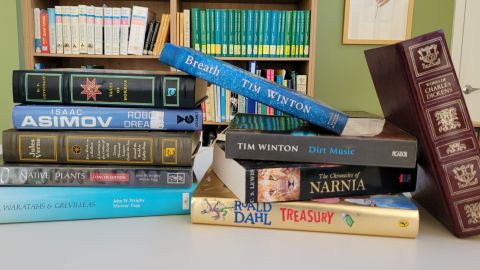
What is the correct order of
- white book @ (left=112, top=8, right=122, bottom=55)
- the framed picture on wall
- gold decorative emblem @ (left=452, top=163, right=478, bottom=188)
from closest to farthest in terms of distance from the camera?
gold decorative emblem @ (left=452, top=163, right=478, bottom=188)
white book @ (left=112, top=8, right=122, bottom=55)
the framed picture on wall

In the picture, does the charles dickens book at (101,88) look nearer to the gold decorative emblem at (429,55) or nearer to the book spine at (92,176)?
the book spine at (92,176)

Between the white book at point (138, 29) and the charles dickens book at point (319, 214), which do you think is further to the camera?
the white book at point (138, 29)

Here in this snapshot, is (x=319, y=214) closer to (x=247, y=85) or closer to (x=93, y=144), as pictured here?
(x=247, y=85)

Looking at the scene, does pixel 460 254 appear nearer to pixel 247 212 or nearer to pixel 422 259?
pixel 422 259

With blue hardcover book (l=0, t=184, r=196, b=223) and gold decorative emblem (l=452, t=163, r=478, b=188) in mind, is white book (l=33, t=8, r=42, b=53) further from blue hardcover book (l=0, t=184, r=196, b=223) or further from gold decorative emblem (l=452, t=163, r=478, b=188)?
gold decorative emblem (l=452, t=163, r=478, b=188)

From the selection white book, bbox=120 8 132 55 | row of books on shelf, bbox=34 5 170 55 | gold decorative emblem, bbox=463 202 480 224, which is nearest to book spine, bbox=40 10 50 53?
row of books on shelf, bbox=34 5 170 55

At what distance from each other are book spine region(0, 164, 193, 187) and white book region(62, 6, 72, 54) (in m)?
1.70

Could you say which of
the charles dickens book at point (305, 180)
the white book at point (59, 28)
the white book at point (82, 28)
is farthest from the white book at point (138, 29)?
the charles dickens book at point (305, 180)

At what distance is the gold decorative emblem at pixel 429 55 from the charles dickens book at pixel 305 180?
6.0 inches

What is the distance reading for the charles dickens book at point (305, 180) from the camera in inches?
21.4

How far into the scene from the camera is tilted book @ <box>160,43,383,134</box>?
0.56 m

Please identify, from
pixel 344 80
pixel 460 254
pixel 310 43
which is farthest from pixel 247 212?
pixel 344 80

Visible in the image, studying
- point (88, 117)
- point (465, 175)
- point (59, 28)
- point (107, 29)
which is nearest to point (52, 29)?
point (59, 28)

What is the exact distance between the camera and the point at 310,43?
2.12 metres
